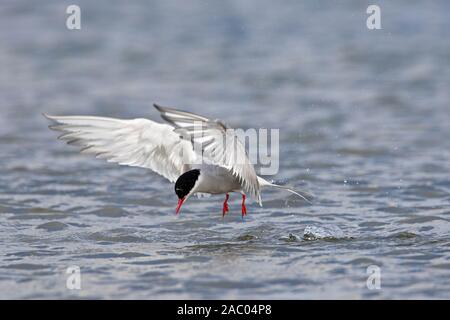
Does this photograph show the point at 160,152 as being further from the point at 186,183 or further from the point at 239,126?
the point at 239,126

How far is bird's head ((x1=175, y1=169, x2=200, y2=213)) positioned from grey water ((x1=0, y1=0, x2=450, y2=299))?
1.36ft

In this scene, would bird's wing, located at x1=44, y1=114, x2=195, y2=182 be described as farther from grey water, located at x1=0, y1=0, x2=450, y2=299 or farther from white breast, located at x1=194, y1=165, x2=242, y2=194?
grey water, located at x1=0, y1=0, x2=450, y2=299

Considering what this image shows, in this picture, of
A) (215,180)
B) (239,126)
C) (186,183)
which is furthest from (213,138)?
(239,126)

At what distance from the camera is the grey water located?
6.38 meters

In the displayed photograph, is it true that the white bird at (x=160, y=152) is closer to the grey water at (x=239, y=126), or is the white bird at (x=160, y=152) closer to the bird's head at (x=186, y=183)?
the bird's head at (x=186, y=183)

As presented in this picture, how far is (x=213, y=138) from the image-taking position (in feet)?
20.6

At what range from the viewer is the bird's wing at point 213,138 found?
6.04 meters

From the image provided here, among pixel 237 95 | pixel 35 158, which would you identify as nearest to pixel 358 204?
pixel 35 158

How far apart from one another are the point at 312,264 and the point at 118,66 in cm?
932

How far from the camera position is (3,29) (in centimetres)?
1742

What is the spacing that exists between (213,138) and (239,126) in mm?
5223

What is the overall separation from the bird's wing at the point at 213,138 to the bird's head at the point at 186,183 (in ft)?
0.85

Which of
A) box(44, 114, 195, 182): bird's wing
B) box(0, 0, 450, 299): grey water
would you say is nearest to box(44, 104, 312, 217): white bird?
box(44, 114, 195, 182): bird's wing

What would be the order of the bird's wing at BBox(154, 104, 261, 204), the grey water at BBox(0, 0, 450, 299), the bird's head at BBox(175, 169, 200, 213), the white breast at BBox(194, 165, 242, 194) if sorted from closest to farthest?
1. the bird's wing at BBox(154, 104, 261, 204)
2. the grey water at BBox(0, 0, 450, 299)
3. the bird's head at BBox(175, 169, 200, 213)
4. the white breast at BBox(194, 165, 242, 194)
